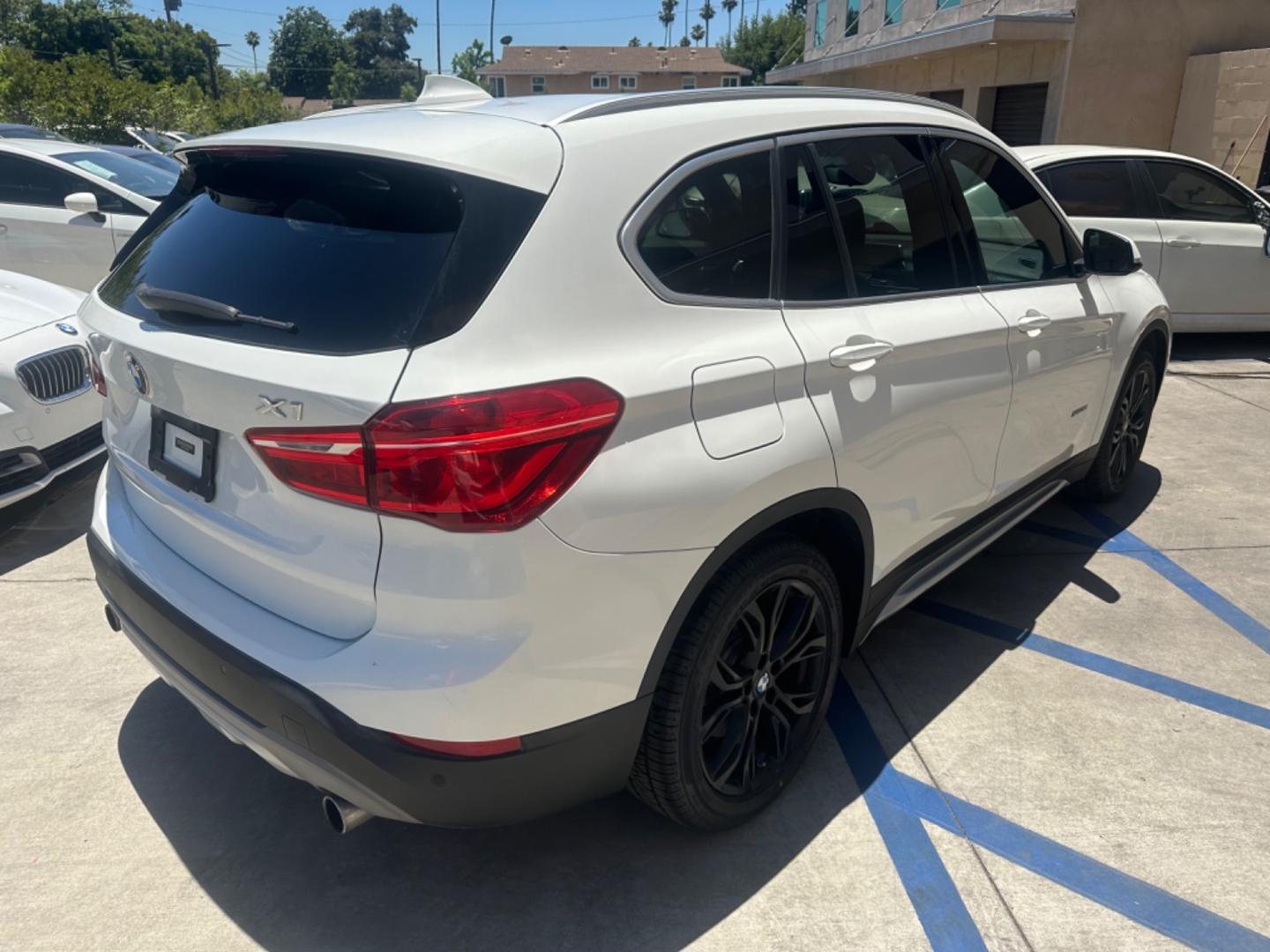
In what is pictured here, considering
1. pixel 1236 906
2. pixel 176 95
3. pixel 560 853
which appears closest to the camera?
pixel 1236 906

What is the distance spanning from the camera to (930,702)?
3.30 meters

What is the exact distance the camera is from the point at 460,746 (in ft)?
6.38

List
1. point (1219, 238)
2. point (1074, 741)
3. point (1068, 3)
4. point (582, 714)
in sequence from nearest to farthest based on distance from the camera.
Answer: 1. point (582, 714)
2. point (1074, 741)
3. point (1219, 238)
4. point (1068, 3)

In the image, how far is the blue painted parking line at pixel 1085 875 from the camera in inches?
92.3

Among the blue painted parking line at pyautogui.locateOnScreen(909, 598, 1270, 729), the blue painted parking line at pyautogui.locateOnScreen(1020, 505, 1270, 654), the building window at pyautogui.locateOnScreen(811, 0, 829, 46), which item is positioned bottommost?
the blue painted parking line at pyautogui.locateOnScreen(909, 598, 1270, 729)

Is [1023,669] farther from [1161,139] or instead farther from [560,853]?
[1161,139]

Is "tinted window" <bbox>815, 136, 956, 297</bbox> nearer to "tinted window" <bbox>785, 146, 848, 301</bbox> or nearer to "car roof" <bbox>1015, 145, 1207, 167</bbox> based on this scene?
"tinted window" <bbox>785, 146, 848, 301</bbox>

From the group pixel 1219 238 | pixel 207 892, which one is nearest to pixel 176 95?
pixel 1219 238

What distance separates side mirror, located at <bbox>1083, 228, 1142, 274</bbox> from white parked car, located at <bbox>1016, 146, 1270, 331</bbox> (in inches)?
141

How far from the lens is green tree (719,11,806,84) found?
83188 mm

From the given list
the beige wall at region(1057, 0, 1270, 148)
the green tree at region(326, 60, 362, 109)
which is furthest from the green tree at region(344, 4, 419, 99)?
the beige wall at region(1057, 0, 1270, 148)

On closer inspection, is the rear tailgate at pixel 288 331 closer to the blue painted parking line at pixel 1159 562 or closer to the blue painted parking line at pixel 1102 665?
the blue painted parking line at pixel 1102 665

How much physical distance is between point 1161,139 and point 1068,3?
2553mm

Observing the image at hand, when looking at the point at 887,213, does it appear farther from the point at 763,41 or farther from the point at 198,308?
the point at 763,41
